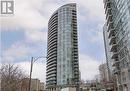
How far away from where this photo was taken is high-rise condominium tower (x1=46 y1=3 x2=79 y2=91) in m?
129

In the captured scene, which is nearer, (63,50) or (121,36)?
(121,36)

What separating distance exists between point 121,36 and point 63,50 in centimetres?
7620

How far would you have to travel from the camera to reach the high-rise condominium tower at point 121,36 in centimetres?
5453

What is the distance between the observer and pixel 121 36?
59531 mm

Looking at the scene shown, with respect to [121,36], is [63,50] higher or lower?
higher

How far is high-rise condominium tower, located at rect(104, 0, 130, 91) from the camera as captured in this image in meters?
54.5

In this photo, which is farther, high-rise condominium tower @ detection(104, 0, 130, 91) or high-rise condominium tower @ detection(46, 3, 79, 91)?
high-rise condominium tower @ detection(46, 3, 79, 91)

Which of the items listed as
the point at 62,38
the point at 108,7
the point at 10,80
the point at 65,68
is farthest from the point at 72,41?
the point at 10,80

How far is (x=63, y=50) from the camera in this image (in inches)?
5256

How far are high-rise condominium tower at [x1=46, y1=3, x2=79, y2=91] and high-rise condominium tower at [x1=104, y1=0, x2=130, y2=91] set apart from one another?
2537 inches

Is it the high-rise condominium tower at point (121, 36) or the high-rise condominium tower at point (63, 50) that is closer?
the high-rise condominium tower at point (121, 36)

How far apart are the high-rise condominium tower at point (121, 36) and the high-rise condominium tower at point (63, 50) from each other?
6444 centimetres

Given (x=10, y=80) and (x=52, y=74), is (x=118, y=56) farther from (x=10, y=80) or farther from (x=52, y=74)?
(x=52, y=74)

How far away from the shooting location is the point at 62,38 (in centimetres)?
13662
